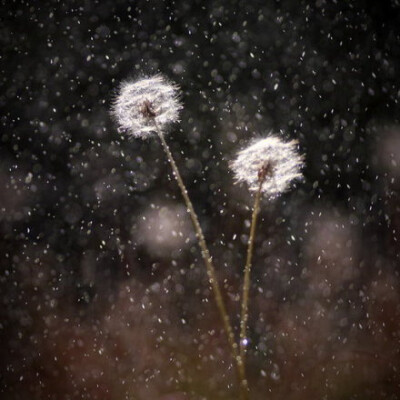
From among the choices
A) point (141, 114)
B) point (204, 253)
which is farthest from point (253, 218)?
point (141, 114)

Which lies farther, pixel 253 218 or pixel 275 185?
→ pixel 275 185

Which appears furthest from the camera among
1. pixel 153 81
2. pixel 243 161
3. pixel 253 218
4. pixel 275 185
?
pixel 153 81

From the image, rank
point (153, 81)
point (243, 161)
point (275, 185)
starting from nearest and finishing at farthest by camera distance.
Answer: point (275, 185), point (243, 161), point (153, 81)

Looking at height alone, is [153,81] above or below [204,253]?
above

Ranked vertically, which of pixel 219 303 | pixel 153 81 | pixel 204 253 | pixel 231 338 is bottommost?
pixel 231 338

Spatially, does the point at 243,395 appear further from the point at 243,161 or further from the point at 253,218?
the point at 243,161

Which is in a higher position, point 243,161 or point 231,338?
point 243,161

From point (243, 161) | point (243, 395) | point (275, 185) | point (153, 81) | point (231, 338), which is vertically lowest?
point (243, 395)

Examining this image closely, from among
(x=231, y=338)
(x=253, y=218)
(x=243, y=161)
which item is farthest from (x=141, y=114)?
(x=231, y=338)

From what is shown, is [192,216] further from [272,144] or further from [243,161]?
[272,144]
